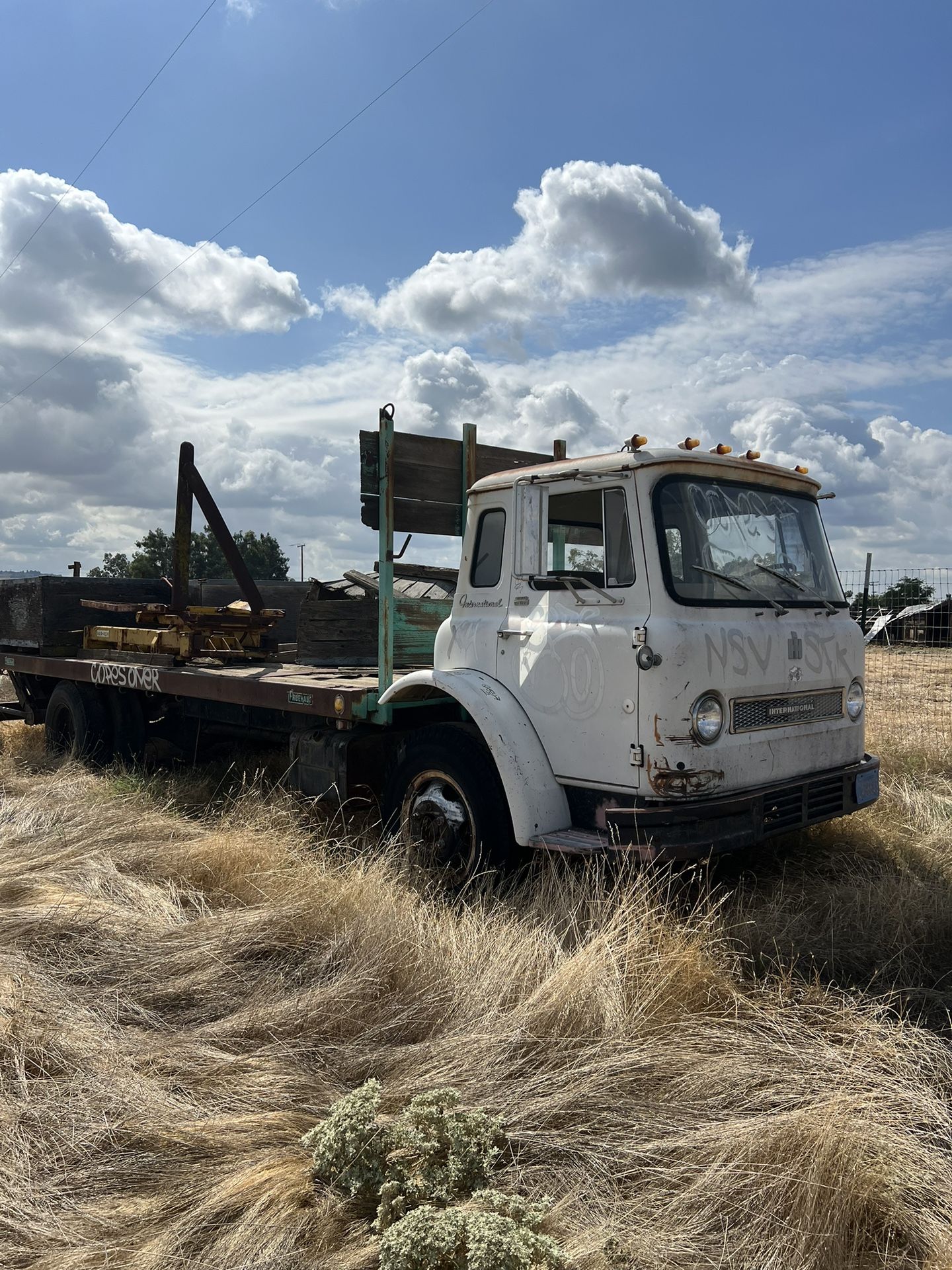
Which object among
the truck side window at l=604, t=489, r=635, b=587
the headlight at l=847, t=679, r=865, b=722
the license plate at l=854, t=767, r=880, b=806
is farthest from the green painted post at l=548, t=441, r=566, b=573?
the license plate at l=854, t=767, r=880, b=806

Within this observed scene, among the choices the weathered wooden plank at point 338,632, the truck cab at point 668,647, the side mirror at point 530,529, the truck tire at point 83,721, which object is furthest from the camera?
the truck tire at point 83,721

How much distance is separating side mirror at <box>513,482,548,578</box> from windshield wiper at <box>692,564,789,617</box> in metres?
0.81

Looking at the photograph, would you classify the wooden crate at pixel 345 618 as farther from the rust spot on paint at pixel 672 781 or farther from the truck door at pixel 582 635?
the rust spot on paint at pixel 672 781

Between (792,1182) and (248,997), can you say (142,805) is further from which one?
(792,1182)

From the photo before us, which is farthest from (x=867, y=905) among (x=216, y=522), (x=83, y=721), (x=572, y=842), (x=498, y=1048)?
(x=83, y=721)

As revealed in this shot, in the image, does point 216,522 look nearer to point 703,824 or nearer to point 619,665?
point 619,665

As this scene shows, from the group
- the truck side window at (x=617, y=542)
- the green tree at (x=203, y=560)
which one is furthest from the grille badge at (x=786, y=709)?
the green tree at (x=203, y=560)

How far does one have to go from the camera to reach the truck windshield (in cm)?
436

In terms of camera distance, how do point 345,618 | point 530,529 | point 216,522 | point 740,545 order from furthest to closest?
1. point 216,522
2. point 345,618
3. point 530,529
4. point 740,545

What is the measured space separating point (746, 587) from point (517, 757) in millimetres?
1355

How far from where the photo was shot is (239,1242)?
2389 millimetres

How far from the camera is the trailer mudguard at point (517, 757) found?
4418 millimetres

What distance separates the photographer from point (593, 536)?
498 centimetres

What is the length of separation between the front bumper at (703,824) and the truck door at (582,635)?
0.68ft
